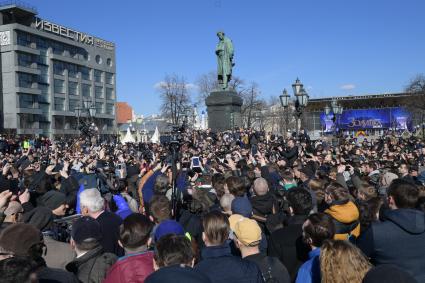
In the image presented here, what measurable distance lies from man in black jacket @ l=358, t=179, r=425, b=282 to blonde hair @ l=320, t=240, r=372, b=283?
820mm

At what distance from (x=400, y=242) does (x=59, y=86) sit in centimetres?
8827

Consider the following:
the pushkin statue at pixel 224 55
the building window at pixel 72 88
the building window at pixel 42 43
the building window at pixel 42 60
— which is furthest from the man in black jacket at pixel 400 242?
the building window at pixel 72 88

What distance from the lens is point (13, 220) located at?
520 cm

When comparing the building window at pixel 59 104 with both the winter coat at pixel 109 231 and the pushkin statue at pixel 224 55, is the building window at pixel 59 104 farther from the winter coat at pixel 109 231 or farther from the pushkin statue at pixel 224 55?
the winter coat at pixel 109 231

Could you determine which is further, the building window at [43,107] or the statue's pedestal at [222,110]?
the building window at [43,107]

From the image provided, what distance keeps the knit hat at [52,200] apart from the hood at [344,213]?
4296 mm

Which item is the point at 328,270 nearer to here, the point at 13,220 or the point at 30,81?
the point at 13,220

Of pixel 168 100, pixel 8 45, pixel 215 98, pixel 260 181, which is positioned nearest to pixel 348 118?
pixel 168 100

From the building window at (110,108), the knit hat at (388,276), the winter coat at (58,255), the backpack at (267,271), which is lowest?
the backpack at (267,271)

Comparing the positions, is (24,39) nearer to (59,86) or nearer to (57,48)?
(57,48)

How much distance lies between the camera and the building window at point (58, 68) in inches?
3329

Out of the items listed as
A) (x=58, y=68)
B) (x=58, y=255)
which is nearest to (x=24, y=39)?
(x=58, y=68)

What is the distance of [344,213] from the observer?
5129 millimetres

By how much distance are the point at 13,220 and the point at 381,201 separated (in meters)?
4.57
